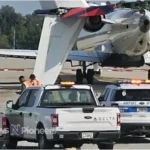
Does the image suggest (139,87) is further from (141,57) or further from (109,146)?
(141,57)

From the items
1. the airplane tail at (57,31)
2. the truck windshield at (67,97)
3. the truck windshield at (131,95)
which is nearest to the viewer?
the truck windshield at (67,97)

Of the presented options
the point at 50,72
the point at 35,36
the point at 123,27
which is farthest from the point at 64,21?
the point at 35,36

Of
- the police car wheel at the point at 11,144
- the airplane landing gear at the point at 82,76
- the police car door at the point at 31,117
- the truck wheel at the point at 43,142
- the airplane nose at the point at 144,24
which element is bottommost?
the airplane landing gear at the point at 82,76

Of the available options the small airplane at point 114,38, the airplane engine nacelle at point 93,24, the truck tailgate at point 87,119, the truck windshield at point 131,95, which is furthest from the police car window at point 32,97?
the airplane engine nacelle at point 93,24

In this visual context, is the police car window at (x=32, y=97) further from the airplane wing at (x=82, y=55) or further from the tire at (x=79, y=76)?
the tire at (x=79, y=76)

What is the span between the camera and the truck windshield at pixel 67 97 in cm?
1418

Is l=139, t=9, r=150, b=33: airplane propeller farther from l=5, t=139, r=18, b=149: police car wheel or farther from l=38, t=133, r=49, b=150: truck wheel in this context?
l=38, t=133, r=49, b=150: truck wheel

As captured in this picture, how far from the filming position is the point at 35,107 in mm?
14234

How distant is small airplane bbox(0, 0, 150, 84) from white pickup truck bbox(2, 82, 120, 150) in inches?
748

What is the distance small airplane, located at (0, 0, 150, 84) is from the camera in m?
36.6

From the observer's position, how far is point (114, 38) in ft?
141

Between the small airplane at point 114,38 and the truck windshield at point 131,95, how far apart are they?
16.6 meters

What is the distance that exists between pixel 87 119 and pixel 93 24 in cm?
2553

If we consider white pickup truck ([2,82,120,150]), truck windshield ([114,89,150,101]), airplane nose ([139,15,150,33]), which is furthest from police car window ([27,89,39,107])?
airplane nose ([139,15,150,33])
